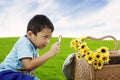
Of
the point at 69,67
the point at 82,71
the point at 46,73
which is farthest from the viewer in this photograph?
the point at 46,73

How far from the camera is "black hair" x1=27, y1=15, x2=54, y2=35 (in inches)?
182

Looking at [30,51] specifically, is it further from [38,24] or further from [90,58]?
[90,58]

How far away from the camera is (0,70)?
180 inches

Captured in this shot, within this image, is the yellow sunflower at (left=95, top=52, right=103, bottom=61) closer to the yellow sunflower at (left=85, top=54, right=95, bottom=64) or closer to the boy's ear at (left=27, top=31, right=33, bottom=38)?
the yellow sunflower at (left=85, top=54, right=95, bottom=64)

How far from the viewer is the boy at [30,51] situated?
4.47 meters

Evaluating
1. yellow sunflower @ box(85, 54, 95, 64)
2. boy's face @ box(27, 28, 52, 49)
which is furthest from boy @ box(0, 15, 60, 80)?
yellow sunflower @ box(85, 54, 95, 64)

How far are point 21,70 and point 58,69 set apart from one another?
4781 millimetres

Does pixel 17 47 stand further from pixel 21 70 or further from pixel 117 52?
pixel 117 52

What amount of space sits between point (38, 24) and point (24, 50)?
345 millimetres

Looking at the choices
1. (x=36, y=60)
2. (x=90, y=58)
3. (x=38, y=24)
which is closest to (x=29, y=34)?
(x=38, y=24)

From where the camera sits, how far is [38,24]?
4648 millimetres

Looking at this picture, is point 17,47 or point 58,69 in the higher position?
point 17,47

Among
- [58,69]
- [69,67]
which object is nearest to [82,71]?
[69,67]

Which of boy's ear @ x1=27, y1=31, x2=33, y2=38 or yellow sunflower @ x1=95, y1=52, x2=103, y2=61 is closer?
yellow sunflower @ x1=95, y1=52, x2=103, y2=61
